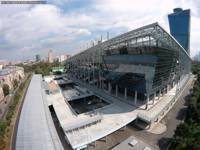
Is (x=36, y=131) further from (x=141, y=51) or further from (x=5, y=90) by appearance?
(x=5, y=90)

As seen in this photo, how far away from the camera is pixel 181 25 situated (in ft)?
318

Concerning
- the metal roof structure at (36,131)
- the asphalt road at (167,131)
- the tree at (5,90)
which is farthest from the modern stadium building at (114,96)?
the tree at (5,90)

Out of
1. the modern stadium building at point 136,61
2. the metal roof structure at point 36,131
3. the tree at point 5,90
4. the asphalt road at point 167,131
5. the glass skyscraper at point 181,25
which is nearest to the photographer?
the metal roof structure at point 36,131

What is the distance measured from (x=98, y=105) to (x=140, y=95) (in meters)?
12.2

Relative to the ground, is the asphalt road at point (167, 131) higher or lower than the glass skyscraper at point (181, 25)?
lower

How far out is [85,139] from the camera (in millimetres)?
26875

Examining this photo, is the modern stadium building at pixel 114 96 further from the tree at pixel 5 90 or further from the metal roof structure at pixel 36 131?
the tree at pixel 5 90

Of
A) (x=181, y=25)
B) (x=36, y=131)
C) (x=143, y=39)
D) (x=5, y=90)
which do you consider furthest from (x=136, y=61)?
(x=181, y=25)

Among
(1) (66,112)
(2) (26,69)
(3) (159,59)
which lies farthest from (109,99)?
(2) (26,69)

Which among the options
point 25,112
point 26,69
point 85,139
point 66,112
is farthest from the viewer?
point 26,69

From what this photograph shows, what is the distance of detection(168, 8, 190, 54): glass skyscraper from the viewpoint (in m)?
95.0

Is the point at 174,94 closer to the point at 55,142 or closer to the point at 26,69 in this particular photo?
the point at 55,142

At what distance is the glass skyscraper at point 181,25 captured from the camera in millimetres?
95000

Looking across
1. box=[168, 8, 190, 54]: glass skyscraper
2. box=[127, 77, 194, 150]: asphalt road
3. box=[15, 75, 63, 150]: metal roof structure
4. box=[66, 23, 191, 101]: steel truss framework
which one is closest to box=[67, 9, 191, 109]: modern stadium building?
box=[66, 23, 191, 101]: steel truss framework
